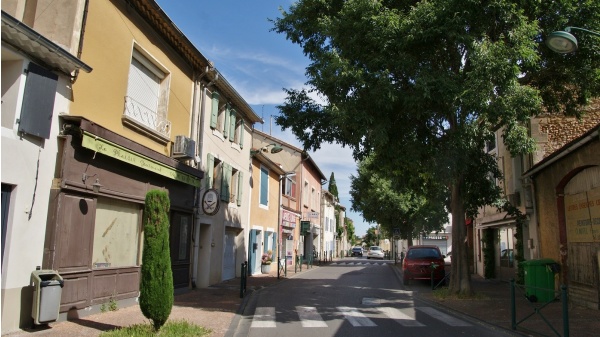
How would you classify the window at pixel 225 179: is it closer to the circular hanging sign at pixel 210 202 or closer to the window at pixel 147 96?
the circular hanging sign at pixel 210 202

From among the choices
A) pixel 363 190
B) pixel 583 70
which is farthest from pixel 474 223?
pixel 583 70

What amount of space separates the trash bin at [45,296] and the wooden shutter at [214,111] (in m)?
8.26

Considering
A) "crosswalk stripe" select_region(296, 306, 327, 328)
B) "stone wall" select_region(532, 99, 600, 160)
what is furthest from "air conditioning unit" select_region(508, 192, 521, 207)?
"crosswalk stripe" select_region(296, 306, 327, 328)

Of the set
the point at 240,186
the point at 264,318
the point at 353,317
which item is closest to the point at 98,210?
the point at 264,318

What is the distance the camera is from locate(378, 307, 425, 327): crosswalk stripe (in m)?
9.14

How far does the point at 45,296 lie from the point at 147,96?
5802mm

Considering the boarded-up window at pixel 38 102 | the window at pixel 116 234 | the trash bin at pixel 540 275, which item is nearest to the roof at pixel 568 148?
the trash bin at pixel 540 275

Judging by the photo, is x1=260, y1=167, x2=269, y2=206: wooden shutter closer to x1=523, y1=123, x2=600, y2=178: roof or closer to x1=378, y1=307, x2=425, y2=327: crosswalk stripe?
x1=378, y1=307, x2=425, y2=327: crosswalk stripe

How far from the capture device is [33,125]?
7.37 m

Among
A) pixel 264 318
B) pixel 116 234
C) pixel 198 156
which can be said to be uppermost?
pixel 198 156

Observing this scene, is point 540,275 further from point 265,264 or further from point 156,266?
point 265,264

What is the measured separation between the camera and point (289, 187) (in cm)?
2823

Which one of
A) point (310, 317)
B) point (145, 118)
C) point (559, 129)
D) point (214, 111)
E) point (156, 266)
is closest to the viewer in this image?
point (156, 266)

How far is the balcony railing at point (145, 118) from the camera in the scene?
410 inches
